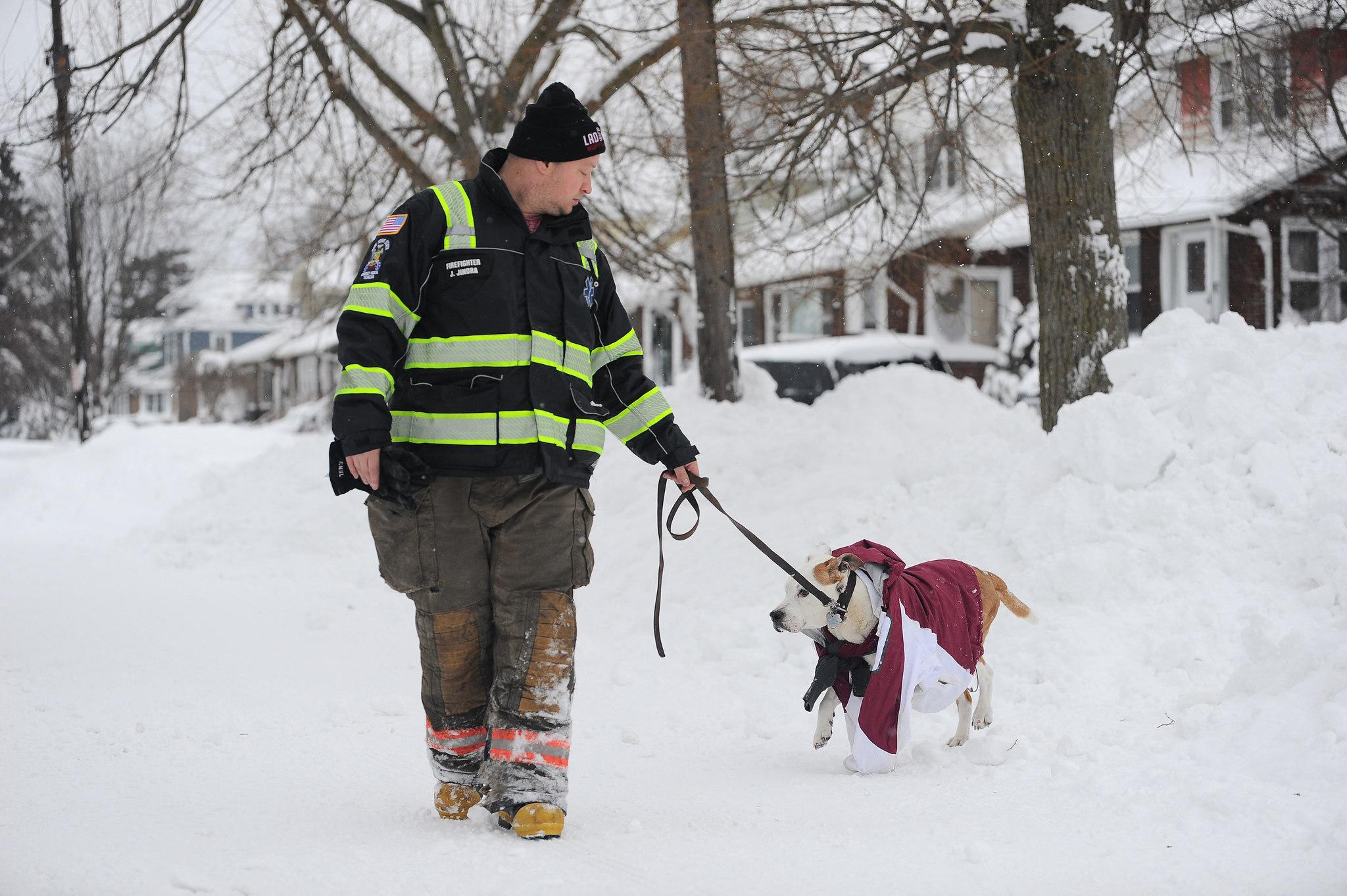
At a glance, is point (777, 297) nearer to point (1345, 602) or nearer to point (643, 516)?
point (643, 516)

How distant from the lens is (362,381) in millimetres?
3207

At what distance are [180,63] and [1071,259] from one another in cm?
757

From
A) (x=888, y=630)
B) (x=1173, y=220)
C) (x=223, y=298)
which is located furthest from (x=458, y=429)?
(x=223, y=298)

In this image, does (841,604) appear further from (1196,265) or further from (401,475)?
(1196,265)

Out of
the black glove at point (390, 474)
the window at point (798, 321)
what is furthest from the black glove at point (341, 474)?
the window at point (798, 321)

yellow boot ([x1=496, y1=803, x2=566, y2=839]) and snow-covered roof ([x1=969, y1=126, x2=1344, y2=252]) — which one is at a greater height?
snow-covered roof ([x1=969, y1=126, x2=1344, y2=252])

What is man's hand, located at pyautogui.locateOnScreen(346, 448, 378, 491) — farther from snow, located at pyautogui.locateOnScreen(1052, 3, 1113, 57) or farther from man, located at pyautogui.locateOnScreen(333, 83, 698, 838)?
snow, located at pyautogui.locateOnScreen(1052, 3, 1113, 57)

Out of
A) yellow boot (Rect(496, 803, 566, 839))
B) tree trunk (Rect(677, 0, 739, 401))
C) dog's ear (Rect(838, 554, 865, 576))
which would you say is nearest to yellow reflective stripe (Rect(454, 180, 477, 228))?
yellow boot (Rect(496, 803, 566, 839))

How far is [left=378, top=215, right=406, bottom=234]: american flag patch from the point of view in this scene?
3369 millimetres

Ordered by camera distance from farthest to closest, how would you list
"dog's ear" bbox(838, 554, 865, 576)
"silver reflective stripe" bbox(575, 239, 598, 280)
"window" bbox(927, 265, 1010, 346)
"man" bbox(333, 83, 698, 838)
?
"window" bbox(927, 265, 1010, 346)
"dog's ear" bbox(838, 554, 865, 576)
"silver reflective stripe" bbox(575, 239, 598, 280)
"man" bbox(333, 83, 698, 838)

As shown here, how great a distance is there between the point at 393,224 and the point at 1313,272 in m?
22.7

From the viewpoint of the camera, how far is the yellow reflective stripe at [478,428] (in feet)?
11.1

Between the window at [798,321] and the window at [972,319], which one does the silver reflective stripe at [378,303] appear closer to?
the window at [972,319]

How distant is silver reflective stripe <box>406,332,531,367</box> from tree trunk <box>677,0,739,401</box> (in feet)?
15.3
